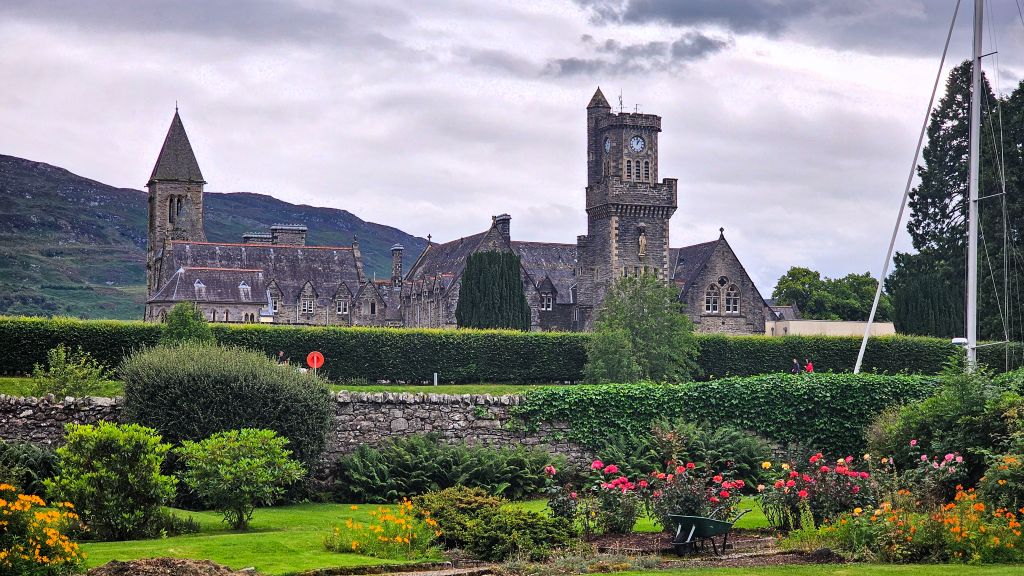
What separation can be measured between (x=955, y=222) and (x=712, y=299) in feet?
70.3

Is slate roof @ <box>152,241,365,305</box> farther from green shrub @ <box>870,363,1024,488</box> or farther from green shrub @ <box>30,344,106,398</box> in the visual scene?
green shrub @ <box>870,363,1024,488</box>

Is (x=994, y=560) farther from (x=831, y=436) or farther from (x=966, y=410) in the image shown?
(x=831, y=436)

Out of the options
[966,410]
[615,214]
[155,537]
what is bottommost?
[155,537]

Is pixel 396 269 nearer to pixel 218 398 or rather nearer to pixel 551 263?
pixel 551 263

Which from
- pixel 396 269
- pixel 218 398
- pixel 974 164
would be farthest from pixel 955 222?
pixel 218 398

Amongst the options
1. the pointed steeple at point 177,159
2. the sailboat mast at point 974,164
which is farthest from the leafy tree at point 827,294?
the sailboat mast at point 974,164

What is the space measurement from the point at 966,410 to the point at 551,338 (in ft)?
105

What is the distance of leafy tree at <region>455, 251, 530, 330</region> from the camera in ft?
245

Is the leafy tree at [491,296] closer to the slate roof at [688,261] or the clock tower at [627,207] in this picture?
the clock tower at [627,207]

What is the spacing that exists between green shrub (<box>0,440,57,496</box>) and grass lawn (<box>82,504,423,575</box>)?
11.4 ft

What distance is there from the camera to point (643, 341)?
52094 millimetres

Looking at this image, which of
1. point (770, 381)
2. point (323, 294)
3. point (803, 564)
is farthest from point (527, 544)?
point (323, 294)

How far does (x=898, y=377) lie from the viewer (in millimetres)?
28844

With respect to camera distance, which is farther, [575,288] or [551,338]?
[575,288]
